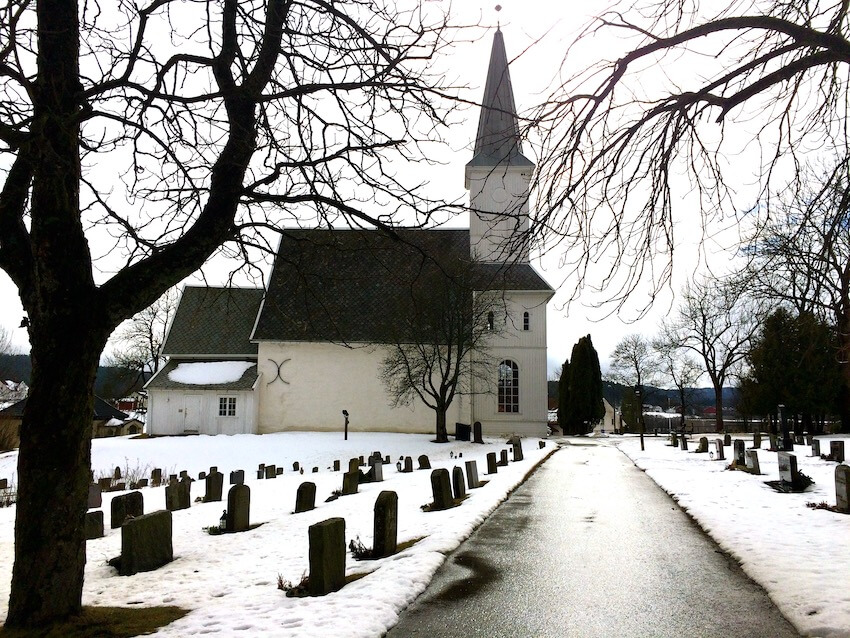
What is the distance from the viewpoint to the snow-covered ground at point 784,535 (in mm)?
5785

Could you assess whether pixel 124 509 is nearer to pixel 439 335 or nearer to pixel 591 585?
pixel 591 585

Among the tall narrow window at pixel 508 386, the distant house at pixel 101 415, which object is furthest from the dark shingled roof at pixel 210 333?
the tall narrow window at pixel 508 386

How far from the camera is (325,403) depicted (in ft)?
118

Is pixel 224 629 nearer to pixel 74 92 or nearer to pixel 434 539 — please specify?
pixel 434 539

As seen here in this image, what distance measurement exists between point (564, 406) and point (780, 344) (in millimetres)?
22546

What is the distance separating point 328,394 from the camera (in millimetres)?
35844

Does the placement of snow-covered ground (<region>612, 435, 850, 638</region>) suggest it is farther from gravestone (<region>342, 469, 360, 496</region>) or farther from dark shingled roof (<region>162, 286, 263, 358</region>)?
dark shingled roof (<region>162, 286, 263, 358</region>)

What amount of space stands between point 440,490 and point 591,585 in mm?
4760

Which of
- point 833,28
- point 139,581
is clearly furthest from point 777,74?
point 139,581

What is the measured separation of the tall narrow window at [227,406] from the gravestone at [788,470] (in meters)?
26.7

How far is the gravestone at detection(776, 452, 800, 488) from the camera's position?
13.2 metres

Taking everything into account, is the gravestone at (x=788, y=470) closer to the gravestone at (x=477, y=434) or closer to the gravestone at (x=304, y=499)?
the gravestone at (x=304, y=499)

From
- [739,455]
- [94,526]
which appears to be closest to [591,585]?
[94,526]

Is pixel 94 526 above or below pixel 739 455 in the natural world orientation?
below
